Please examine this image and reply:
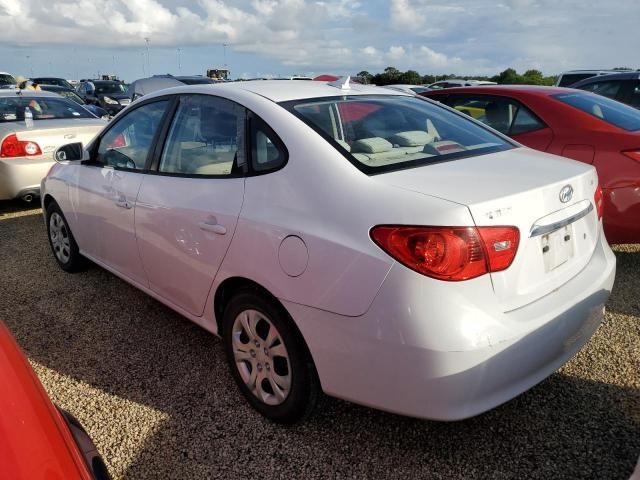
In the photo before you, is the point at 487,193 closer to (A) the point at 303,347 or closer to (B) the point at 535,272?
(B) the point at 535,272

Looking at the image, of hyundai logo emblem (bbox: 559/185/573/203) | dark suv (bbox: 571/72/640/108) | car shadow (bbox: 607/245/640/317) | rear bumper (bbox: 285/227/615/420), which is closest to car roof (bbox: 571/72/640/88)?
dark suv (bbox: 571/72/640/108)

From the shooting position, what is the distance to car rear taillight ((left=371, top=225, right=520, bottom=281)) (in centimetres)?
185

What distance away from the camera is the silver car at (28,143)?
612cm

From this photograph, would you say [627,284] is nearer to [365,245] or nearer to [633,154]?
[633,154]

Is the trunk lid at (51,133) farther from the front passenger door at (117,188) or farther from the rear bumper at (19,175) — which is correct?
the front passenger door at (117,188)

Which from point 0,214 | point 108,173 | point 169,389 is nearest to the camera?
point 169,389

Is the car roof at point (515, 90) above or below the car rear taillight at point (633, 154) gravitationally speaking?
above

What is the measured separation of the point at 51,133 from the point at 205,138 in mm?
4400

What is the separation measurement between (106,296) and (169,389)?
5.07ft

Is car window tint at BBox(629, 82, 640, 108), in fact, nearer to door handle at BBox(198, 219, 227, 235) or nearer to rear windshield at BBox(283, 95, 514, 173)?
rear windshield at BBox(283, 95, 514, 173)

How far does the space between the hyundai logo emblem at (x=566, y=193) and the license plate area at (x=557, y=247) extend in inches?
4.5

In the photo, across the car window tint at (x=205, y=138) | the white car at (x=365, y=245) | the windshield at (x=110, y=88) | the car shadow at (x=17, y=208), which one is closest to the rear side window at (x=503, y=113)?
the white car at (x=365, y=245)

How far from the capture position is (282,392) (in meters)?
2.44

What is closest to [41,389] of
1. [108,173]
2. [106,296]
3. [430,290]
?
[430,290]
